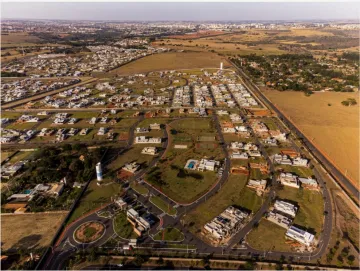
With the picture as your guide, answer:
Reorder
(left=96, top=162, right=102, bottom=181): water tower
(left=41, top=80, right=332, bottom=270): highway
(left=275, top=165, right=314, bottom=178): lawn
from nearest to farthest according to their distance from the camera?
(left=41, top=80, right=332, bottom=270): highway
(left=96, top=162, right=102, bottom=181): water tower
(left=275, top=165, right=314, bottom=178): lawn

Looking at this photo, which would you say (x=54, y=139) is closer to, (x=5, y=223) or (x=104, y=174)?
(x=104, y=174)

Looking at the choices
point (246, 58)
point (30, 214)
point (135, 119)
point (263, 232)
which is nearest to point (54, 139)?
point (135, 119)

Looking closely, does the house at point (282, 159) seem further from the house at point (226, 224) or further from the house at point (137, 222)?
the house at point (137, 222)

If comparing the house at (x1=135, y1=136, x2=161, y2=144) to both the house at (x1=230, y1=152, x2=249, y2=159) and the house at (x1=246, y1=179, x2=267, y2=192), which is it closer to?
the house at (x1=230, y1=152, x2=249, y2=159)

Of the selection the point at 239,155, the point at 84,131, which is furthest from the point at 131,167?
the point at 84,131

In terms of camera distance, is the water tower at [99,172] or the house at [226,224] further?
the water tower at [99,172]

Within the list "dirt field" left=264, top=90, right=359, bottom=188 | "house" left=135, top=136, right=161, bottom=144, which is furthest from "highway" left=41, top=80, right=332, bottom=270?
"house" left=135, top=136, right=161, bottom=144

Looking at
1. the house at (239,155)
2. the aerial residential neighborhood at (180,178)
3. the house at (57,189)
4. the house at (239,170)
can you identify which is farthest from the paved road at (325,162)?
the house at (57,189)
